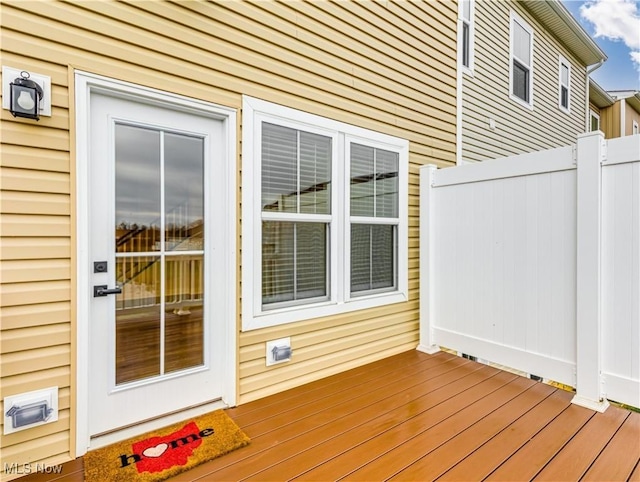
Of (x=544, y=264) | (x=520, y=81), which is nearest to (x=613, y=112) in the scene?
(x=520, y=81)

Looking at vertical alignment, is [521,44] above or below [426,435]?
above

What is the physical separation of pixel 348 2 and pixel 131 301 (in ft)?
9.69

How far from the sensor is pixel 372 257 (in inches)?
131

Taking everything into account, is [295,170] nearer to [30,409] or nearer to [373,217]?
[373,217]

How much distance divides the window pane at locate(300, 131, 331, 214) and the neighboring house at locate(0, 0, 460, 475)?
14 millimetres

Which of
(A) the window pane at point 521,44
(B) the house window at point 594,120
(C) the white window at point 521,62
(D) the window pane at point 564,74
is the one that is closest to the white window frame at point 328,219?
(C) the white window at point 521,62

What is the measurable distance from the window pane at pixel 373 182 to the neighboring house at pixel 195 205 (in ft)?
0.05

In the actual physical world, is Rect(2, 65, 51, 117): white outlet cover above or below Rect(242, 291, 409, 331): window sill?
above

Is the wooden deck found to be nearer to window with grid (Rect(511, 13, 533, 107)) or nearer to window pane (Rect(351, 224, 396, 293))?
window pane (Rect(351, 224, 396, 293))

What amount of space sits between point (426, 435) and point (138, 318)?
1.88 meters

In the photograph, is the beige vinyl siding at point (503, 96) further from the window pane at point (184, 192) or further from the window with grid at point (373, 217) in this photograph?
the window pane at point (184, 192)

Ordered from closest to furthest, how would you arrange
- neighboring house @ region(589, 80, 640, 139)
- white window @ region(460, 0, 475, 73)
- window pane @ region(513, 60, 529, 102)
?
white window @ region(460, 0, 475, 73)
window pane @ region(513, 60, 529, 102)
neighboring house @ region(589, 80, 640, 139)

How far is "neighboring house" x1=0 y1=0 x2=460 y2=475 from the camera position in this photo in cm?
177

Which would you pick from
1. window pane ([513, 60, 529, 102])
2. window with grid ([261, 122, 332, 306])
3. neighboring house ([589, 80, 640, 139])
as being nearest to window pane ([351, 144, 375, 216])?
window with grid ([261, 122, 332, 306])
